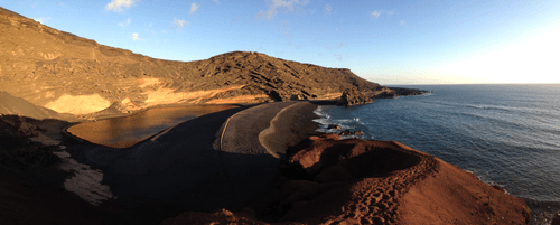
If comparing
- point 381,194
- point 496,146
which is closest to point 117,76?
point 381,194

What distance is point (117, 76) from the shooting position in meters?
38.9

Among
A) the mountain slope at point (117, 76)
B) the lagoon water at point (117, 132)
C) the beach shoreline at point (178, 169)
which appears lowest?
the beach shoreline at point (178, 169)

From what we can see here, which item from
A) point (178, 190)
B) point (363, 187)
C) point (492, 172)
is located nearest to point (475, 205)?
point (363, 187)

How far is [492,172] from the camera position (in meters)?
15.3

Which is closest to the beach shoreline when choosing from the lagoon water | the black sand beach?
the black sand beach

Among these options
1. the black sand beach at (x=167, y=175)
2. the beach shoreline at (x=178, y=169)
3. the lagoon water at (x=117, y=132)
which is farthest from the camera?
the lagoon water at (x=117, y=132)

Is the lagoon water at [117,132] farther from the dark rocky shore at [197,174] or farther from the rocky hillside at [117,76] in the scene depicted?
the rocky hillside at [117,76]

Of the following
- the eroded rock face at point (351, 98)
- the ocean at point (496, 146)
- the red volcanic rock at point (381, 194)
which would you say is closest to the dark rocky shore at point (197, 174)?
the red volcanic rock at point (381, 194)

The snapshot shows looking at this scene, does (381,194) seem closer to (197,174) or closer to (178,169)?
(197,174)

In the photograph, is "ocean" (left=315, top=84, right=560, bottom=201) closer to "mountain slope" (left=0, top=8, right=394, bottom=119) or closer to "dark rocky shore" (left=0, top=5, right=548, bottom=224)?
"dark rocky shore" (left=0, top=5, right=548, bottom=224)

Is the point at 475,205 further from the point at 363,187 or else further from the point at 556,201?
the point at 556,201

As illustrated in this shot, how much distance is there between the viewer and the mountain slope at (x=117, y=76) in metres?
25.6

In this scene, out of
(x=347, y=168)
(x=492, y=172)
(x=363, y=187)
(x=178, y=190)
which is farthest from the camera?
(x=492, y=172)

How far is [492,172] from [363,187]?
1663 cm
